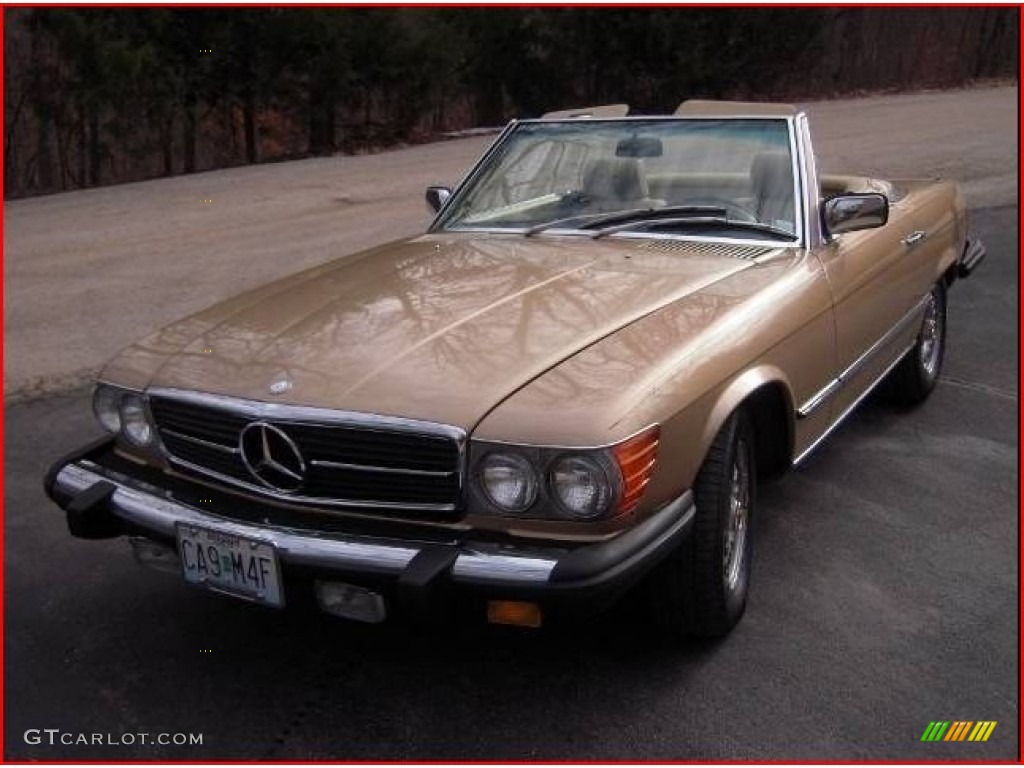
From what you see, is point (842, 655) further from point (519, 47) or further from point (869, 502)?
point (519, 47)

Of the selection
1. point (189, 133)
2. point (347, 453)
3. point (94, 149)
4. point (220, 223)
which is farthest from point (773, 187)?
point (189, 133)

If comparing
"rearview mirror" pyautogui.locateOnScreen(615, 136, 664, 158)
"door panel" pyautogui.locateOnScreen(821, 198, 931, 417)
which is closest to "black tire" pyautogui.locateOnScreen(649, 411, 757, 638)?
"door panel" pyautogui.locateOnScreen(821, 198, 931, 417)

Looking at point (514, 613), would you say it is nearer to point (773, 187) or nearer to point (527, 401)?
point (527, 401)

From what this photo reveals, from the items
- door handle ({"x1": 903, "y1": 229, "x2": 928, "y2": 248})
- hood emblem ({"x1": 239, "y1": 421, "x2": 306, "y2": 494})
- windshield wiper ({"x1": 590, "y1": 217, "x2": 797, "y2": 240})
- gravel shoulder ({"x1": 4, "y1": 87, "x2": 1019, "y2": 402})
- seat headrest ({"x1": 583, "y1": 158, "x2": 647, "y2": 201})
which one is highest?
seat headrest ({"x1": 583, "y1": 158, "x2": 647, "y2": 201})

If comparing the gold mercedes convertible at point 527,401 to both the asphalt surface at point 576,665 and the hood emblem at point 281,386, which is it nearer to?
the hood emblem at point 281,386

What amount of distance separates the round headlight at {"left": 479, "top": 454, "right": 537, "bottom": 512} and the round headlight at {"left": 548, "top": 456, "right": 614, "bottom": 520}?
0.06 metres

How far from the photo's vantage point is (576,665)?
312 cm

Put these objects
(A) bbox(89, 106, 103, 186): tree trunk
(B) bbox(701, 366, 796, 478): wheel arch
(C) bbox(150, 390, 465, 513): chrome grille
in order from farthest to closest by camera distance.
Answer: (A) bbox(89, 106, 103, 186): tree trunk → (B) bbox(701, 366, 796, 478): wheel arch → (C) bbox(150, 390, 465, 513): chrome grille

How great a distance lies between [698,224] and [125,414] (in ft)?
7.15

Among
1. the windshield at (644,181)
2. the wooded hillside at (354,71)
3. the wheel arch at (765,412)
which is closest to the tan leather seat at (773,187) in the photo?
the windshield at (644,181)

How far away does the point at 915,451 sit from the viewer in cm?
477

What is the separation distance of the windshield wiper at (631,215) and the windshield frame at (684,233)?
0.03 m

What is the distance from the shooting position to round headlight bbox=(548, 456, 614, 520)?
2.53 metres

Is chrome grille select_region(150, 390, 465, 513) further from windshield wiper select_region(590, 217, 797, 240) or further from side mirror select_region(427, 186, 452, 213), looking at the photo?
side mirror select_region(427, 186, 452, 213)
